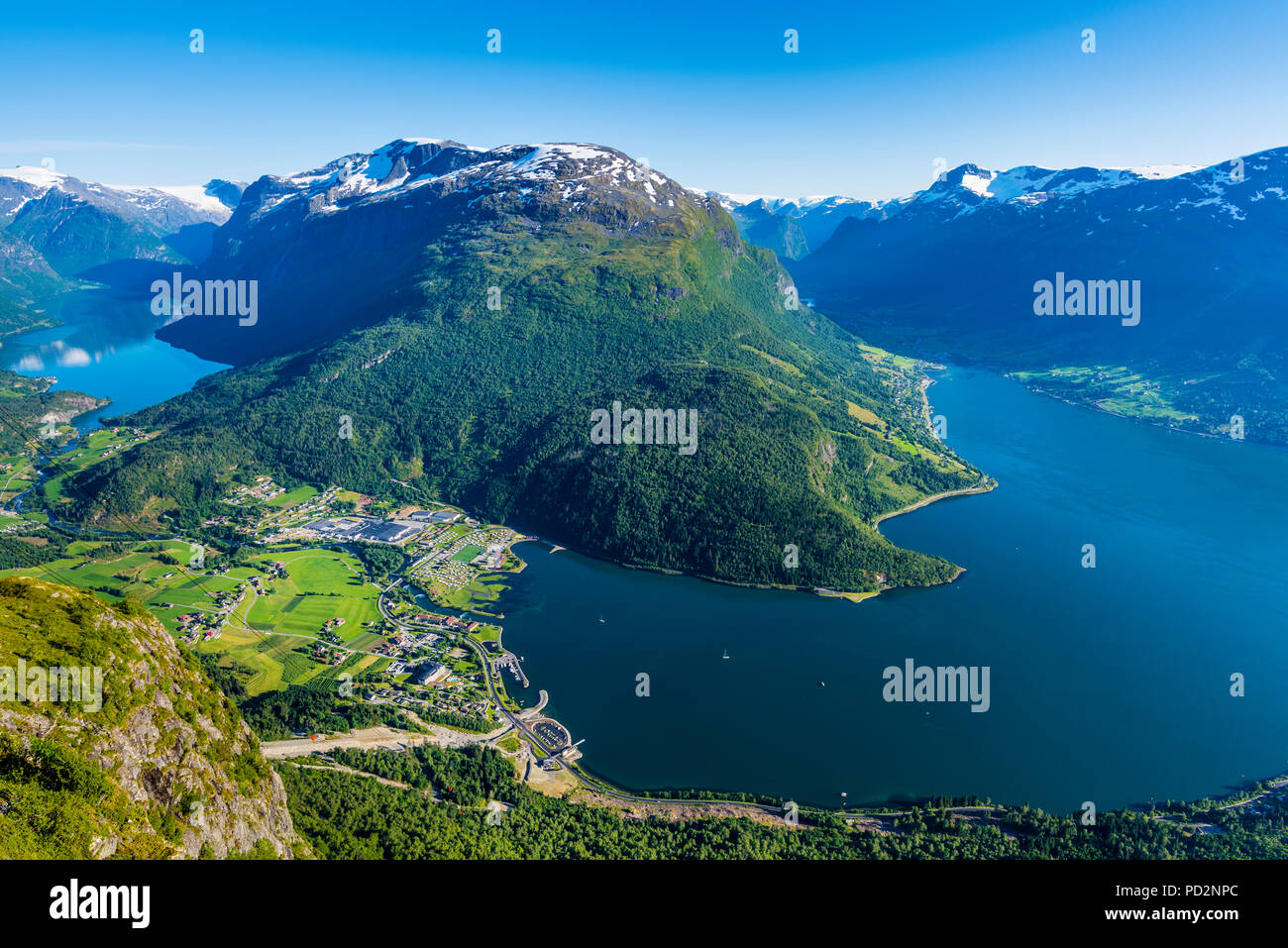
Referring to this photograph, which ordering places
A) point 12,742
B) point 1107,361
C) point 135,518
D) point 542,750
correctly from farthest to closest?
point 1107,361, point 135,518, point 542,750, point 12,742

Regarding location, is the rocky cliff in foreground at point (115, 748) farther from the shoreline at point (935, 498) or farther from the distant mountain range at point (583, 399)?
the shoreline at point (935, 498)

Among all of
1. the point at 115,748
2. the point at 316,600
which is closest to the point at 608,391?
the point at 316,600

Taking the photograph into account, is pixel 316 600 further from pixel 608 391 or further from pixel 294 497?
pixel 608 391

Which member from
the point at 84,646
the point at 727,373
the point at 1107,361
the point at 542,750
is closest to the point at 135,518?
the point at 542,750

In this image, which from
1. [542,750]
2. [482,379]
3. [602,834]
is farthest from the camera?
[482,379]

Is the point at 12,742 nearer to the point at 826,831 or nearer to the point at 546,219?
the point at 826,831

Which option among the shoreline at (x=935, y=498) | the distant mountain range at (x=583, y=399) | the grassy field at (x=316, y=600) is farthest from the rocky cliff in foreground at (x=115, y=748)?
the shoreline at (x=935, y=498)

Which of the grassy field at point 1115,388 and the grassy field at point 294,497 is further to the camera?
Answer: the grassy field at point 1115,388

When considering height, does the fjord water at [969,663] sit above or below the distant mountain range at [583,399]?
below

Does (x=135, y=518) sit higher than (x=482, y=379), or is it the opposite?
(x=482, y=379)
